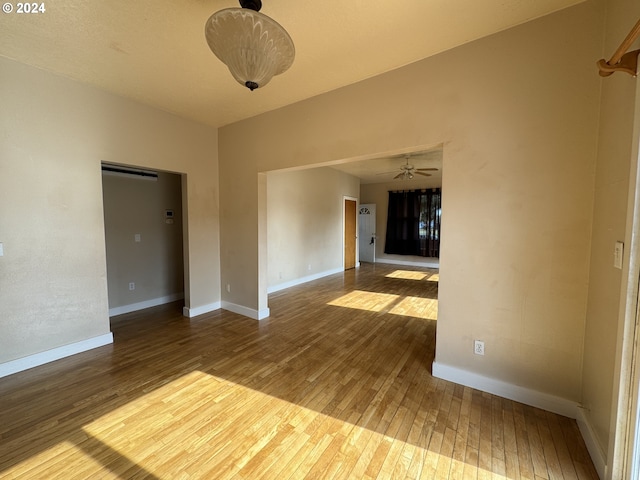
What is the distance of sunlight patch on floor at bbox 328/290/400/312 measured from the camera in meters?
4.23

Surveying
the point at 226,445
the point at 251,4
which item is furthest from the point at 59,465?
the point at 251,4

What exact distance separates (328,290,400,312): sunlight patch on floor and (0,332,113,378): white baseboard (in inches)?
122

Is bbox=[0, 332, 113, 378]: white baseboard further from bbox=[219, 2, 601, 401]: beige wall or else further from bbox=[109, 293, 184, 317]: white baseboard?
bbox=[219, 2, 601, 401]: beige wall

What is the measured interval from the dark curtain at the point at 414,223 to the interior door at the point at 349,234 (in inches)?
49.8

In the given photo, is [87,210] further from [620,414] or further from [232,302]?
[620,414]

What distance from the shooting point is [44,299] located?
8.25 feet

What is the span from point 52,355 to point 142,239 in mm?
2008

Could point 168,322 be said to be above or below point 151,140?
below

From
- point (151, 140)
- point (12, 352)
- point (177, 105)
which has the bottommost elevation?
point (12, 352)

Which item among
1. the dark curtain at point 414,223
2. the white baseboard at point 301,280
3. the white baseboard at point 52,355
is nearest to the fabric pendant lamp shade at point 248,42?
the white baseboard at point 52,355

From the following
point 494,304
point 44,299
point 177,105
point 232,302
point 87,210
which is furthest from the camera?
point 232,302

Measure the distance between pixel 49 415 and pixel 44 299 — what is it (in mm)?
1225

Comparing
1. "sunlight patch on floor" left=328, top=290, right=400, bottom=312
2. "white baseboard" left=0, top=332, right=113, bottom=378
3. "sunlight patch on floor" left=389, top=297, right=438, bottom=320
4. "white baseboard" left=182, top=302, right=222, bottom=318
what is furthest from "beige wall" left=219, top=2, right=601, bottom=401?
"white baseboard" left=0, top=332, right=113, bottom=378

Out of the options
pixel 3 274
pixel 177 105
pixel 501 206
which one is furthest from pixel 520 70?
pixel 3 274
